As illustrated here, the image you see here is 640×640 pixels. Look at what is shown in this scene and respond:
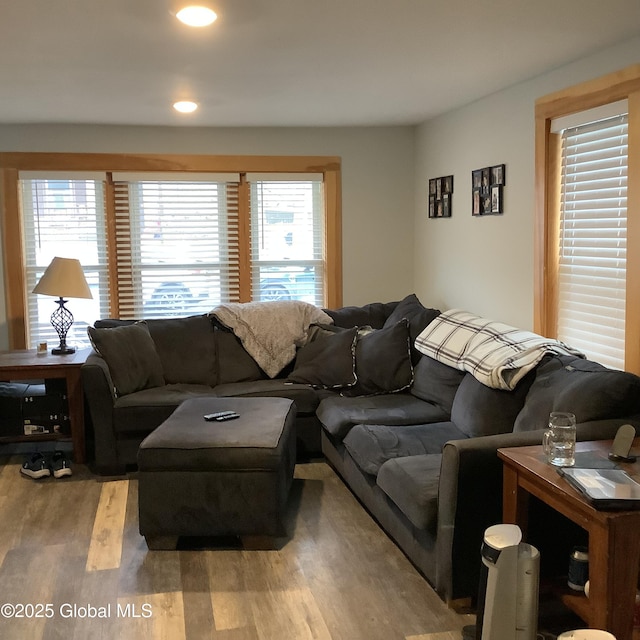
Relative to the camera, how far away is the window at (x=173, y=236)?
546cm

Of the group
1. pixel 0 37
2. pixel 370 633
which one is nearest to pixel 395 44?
pixel 0 37

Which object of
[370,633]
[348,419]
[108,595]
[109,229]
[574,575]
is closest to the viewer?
[574,575]

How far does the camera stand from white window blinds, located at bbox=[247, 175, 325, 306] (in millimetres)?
5715

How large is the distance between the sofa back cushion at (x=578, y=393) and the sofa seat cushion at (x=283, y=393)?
1507 millimetres

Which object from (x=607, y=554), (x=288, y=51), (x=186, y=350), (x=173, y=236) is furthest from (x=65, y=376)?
(x=607, y=554)

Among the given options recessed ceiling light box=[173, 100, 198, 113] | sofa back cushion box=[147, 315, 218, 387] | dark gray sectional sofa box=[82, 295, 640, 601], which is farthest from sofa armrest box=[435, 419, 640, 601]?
recessed ceiling light box=[173, 100, 198, 113]

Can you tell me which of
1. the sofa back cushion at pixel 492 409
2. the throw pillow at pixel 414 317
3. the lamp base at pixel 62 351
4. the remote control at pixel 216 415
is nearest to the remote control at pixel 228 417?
the remote control at pixel 216 415

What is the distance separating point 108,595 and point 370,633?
1.05 m

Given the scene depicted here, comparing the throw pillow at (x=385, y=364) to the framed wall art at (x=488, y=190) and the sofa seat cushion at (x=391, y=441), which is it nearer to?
the sofa seat cushion at (x=391, y=441)

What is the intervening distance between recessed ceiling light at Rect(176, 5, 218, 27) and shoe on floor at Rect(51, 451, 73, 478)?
2629 mm

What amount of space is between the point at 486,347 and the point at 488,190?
127 cm

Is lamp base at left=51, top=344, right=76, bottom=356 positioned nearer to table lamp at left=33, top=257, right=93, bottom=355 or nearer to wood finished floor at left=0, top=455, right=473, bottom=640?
table lamp at left=33, top=257, right=93, bottom=355

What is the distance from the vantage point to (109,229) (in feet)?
18.2

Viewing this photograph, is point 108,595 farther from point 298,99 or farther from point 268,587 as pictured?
point 298,99
